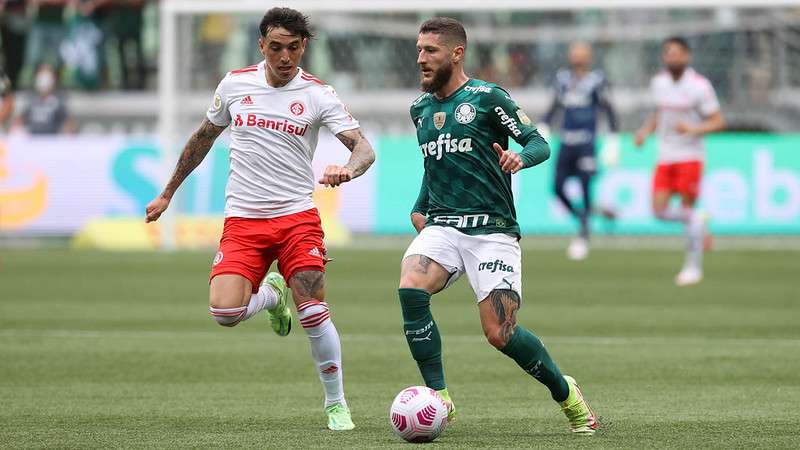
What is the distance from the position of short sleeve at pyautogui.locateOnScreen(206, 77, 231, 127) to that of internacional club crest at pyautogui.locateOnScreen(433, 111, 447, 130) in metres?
1.29

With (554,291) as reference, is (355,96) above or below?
above

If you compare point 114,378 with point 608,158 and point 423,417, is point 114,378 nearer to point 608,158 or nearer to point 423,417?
point 423,417

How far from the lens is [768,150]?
2159cm

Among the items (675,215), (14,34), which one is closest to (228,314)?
(675,215)

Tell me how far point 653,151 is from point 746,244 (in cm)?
197

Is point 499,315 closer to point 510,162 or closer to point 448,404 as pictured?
point 448,404

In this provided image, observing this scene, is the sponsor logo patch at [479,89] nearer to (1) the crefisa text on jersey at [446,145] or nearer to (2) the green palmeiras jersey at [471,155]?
(2) the green palmeiras jersey at [471,155]

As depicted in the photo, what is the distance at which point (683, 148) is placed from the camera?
1705 cm

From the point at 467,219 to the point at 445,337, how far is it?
15.3 feet

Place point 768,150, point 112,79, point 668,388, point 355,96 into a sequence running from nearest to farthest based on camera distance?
point 668,388 < point 768,150 < point 355,96 < point 112,79

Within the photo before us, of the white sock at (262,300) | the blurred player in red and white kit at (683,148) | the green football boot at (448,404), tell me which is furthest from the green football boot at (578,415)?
the blurred player in red and white kit at (683,148)

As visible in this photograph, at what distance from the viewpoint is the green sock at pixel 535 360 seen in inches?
301

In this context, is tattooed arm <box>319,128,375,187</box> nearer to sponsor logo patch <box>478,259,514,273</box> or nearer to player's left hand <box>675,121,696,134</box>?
sponsor logo patch <box>478,259,514,273</box>

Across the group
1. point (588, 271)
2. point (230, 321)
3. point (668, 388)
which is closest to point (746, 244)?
point (588, 271)
